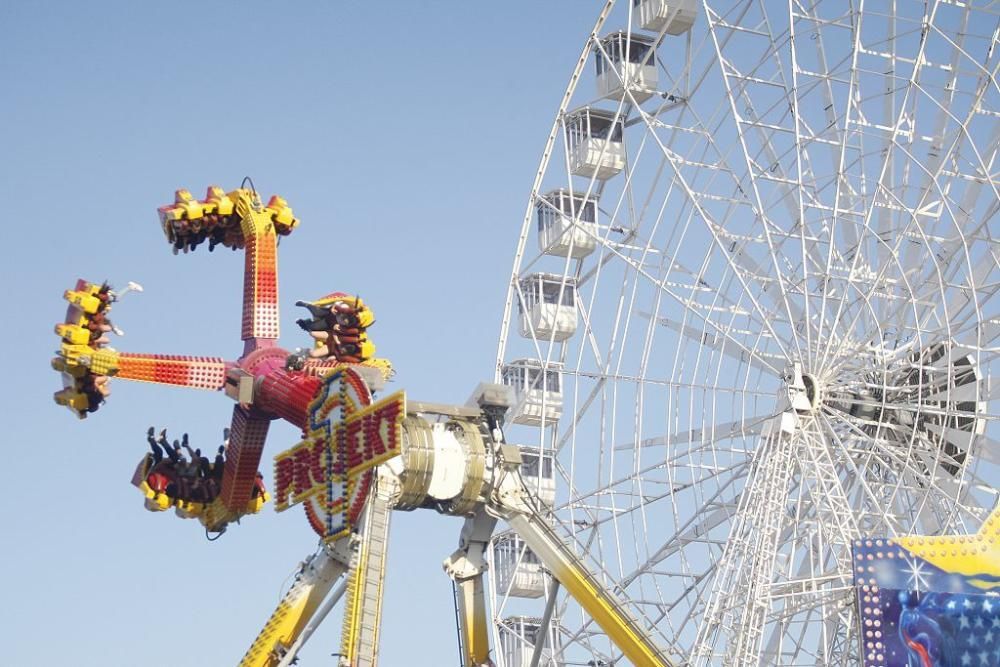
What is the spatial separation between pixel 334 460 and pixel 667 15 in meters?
12.8

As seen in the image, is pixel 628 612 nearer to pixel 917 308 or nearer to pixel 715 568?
pixel 715 568

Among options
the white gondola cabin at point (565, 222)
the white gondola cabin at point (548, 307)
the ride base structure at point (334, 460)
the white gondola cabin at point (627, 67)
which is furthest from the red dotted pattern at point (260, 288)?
the white gondola cabin at point (627, 67)

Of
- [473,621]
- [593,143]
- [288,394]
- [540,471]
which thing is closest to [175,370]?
[288,394]

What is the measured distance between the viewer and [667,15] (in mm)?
44844

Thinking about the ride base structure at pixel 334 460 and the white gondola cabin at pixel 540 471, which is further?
the white gondola cabin at pixel 540 471

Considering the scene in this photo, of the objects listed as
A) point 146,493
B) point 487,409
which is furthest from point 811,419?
point 146,493

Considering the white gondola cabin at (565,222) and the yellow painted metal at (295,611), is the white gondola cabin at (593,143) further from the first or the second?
the yellow painted metal at (295,611)

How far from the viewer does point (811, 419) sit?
39344mm

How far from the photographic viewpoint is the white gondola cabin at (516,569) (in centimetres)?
4584

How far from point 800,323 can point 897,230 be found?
247 cm

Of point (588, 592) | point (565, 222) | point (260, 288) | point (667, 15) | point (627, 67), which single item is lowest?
point (588, 592)

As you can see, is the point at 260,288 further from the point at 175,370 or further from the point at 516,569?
the point at 516,569

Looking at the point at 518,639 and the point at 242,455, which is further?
the point at 518,639

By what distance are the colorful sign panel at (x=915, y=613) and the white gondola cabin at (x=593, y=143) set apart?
14.4m
